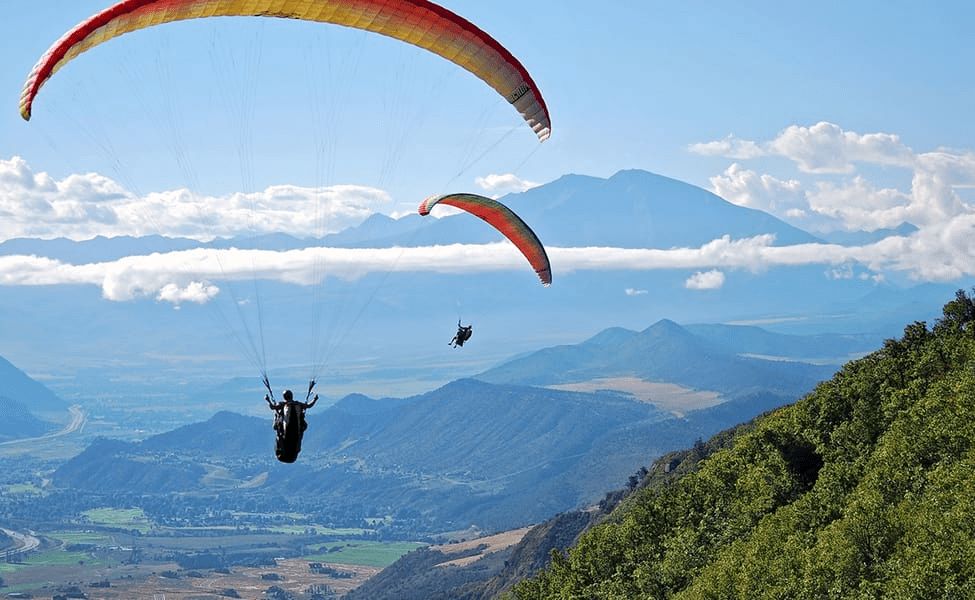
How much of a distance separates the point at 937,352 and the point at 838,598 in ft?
97.4

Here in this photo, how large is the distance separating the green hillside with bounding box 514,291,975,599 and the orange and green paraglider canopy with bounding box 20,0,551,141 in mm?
19048

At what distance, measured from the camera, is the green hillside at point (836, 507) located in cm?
4034

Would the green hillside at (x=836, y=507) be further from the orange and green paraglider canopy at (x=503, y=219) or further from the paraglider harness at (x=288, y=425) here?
the paraglider harness at (x=288, y=425)

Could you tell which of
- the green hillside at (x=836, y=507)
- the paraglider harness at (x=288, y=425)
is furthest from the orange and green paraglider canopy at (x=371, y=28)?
the green hillside at (x=836, y=507)

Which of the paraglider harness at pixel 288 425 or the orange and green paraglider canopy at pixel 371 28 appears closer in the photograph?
the orange and green paraglider canopy at pixel 371 28

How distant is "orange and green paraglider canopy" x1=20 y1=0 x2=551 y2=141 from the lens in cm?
3250

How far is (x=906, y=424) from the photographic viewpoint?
53.4 meters

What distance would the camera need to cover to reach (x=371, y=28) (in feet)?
124

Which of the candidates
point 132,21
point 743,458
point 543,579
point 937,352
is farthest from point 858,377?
point 132,21

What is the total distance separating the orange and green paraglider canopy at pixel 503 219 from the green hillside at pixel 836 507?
1468 cm

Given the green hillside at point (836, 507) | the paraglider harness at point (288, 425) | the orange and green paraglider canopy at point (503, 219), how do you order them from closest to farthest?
the paraglider harness at point (288, 425), the green hillside at point (836, 507), the orange and green paraglider canopy at point (503, 219)

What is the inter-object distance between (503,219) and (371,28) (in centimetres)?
2655

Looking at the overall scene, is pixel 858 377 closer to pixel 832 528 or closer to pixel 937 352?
pixel 937 352

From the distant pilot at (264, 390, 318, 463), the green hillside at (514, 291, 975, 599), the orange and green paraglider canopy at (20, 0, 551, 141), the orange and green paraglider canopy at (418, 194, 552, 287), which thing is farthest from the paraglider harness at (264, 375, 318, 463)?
the orange and green paraglider canopy at (418, 194, 552, 287)
